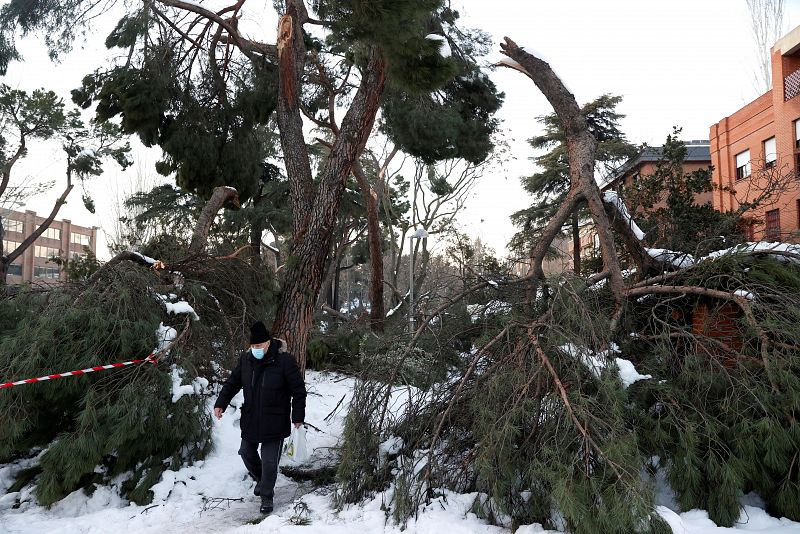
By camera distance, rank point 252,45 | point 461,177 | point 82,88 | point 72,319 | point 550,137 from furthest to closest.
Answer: point 461,177
point 550,137
point 82,88
point 252,45
point 72,319

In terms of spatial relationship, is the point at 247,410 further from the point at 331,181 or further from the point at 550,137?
the point at 550,137

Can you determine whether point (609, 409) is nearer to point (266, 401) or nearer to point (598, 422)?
point (598, 422)

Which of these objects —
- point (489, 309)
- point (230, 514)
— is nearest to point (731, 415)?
point (489, 309)

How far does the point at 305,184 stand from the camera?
7.57m

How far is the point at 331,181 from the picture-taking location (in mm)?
7445

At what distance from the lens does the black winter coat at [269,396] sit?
15.7 feet

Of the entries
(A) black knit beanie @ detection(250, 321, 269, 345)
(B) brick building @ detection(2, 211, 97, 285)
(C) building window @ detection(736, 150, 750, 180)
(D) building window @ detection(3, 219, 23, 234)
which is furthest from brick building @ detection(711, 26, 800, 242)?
(B) brick building @ detection(2, 211, 97, 285)

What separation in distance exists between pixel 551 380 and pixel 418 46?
13.1ft

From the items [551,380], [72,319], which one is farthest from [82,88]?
[551,380]

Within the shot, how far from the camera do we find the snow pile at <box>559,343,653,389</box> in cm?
418

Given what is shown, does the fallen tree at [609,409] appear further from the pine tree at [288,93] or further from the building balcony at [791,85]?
the building balcony at [791,85]

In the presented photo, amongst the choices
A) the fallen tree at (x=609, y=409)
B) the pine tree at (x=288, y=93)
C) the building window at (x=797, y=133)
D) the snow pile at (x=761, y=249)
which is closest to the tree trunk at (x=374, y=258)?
the pine tree at (x=288, y=93)

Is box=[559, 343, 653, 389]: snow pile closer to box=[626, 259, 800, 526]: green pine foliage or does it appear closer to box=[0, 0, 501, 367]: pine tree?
box=[626, 259, 800, 526]: green pine foliage

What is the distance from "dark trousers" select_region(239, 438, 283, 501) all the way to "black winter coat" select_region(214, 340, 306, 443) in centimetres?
9
